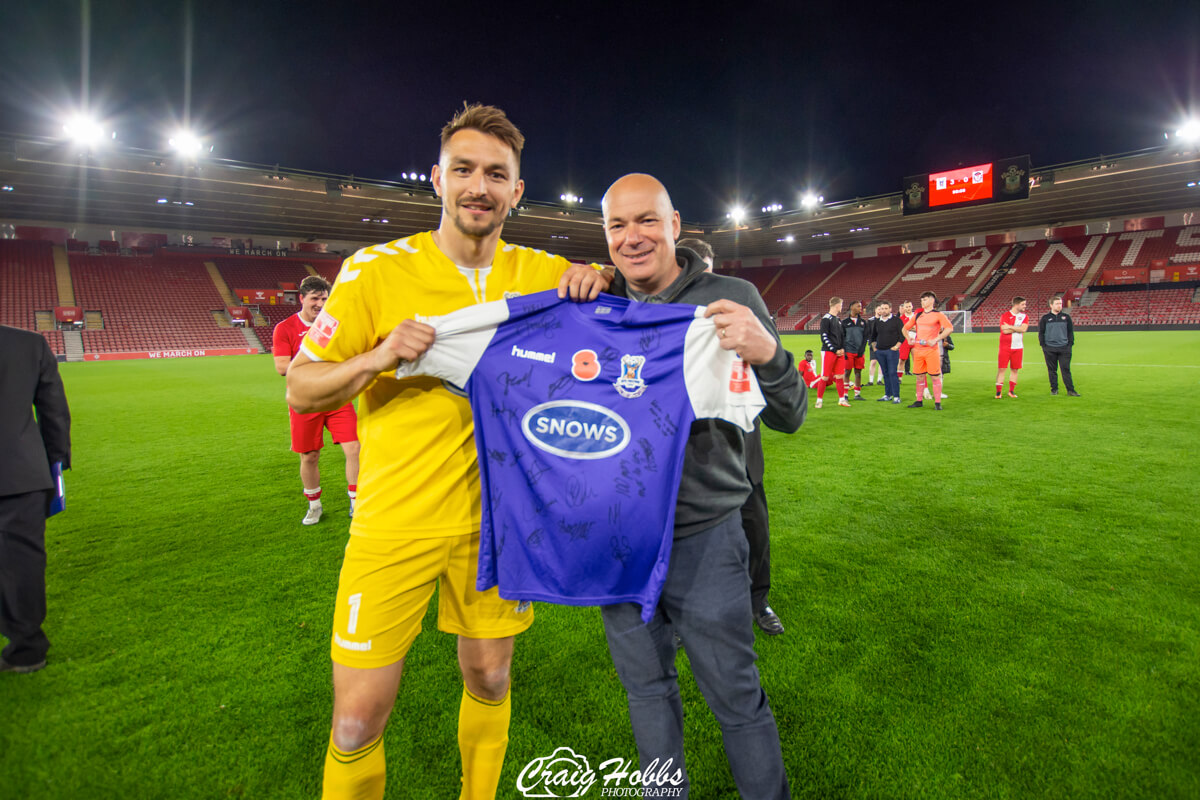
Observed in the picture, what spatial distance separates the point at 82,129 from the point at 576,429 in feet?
96.8

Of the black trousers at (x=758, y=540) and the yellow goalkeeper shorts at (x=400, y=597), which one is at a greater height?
the yellow goalkeeper shorts at (x=400, y=597)

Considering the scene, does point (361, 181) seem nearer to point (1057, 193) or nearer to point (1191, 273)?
point (1057, 193)

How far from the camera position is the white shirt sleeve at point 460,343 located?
5.86 ft

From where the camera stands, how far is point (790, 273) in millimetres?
49875

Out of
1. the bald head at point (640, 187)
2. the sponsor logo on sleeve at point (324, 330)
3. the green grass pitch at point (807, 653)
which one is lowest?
the green grass pitch at point (807, 653)

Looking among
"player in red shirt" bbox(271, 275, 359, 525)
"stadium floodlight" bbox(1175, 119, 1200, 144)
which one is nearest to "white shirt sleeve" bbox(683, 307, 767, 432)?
"player in red shirt" bbox(271, 275, 359, 525)

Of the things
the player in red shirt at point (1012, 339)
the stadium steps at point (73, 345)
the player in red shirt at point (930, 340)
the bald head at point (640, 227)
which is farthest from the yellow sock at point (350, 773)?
the stadium steps at point (73, 345)

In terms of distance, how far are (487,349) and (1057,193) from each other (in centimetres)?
3931

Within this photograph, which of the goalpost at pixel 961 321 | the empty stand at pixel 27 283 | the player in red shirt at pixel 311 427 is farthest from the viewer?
the goalpost at pixel 961 321

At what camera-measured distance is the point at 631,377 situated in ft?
5.85

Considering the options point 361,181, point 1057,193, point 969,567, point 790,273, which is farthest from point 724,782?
point 790,273

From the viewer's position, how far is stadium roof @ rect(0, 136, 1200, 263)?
25.1m

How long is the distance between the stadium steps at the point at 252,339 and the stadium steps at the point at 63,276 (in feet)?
28.2

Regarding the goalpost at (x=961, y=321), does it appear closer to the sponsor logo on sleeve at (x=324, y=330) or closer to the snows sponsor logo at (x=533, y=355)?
the snows sponsor logo at (x=533, y=355)
